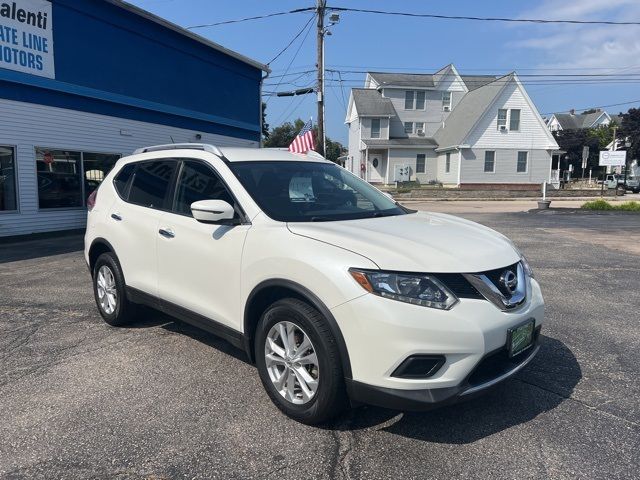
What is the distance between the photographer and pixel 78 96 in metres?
13.6

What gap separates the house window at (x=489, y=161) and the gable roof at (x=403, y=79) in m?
10.1

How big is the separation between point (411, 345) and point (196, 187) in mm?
2389

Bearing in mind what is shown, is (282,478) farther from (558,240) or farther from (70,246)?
(558,240)

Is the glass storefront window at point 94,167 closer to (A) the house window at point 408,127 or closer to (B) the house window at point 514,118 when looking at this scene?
(B) the house window at point 514,118

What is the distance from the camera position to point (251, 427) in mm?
3352

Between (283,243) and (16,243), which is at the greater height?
(283,243)

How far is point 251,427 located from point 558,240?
1093 cm

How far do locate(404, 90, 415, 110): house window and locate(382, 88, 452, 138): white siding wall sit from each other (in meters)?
0.26

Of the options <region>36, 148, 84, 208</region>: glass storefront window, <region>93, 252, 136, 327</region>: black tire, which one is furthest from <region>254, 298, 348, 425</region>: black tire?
<region>36, 148, 84, 208</region>: glass storefront window

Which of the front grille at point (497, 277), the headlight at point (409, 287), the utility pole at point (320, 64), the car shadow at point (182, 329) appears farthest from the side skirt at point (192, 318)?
the utility pole at point (320, 64)

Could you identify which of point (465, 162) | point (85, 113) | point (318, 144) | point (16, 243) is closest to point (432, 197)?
point (465, 162)

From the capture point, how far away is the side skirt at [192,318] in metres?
3.80

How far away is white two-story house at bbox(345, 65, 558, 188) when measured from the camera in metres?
38.0

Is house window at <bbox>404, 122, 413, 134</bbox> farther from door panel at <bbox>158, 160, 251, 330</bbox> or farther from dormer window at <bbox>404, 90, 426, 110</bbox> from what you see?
door panel at <bbox>158, 160, 251, 330</bbox>
